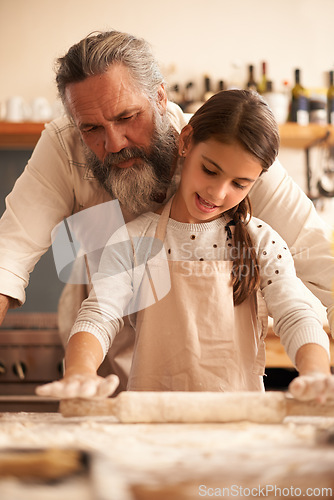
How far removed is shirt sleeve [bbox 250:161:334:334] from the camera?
4.11ft

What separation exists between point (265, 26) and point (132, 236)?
2.14m

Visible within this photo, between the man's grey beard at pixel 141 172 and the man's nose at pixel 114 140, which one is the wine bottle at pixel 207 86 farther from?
the man's nose at pixel 114 140

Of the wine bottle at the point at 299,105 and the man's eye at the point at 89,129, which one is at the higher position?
the wine bottle at the point at 299,105

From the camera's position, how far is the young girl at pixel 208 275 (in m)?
1.02

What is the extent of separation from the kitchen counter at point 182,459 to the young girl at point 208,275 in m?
0.28

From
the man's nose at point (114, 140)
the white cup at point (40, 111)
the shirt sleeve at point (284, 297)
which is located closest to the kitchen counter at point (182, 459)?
the shirt sleeve at point (284, 297)

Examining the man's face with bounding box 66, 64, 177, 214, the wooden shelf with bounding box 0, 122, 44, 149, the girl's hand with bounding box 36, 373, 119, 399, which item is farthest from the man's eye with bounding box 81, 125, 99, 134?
the wooden shelf with bounding box 0, 122, 44, 149

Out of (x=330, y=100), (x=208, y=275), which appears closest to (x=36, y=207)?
(x=208, y=275)

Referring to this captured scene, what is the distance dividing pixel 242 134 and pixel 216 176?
0.31ft

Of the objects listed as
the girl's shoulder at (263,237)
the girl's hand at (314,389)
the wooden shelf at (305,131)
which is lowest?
the girl's hand at (314,389)

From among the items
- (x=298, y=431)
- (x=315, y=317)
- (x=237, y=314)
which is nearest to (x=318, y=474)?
(x=298, y=431)

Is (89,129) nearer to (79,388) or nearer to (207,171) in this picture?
(207,171)

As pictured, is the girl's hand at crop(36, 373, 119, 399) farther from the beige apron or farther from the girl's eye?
the girl's eye

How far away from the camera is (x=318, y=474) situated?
457mm
